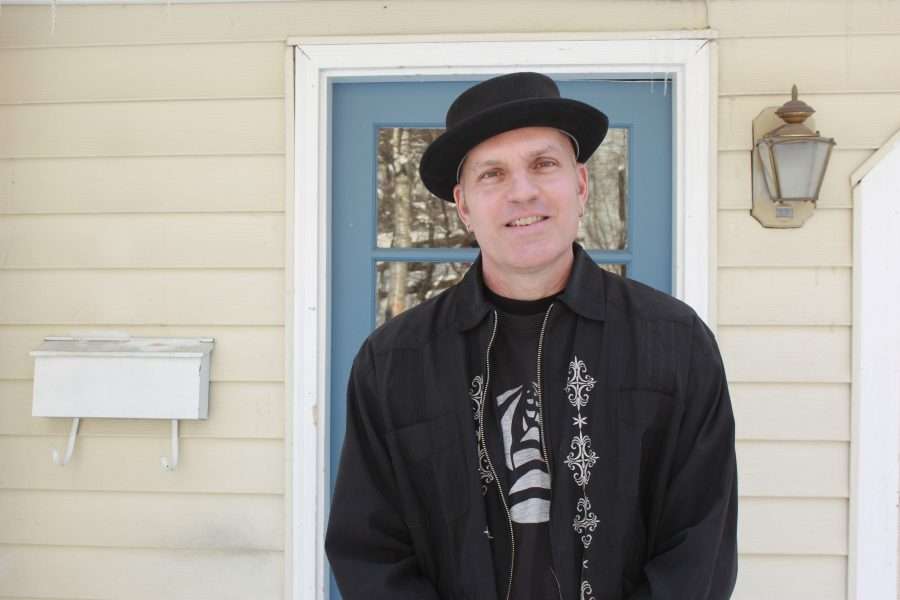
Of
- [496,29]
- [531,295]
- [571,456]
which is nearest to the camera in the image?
[571,456]

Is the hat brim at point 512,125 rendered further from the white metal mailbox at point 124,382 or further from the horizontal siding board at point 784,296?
the white metal mailbox at point 124,382

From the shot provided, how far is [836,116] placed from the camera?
101 inches

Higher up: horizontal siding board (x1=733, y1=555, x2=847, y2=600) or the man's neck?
the man's neck

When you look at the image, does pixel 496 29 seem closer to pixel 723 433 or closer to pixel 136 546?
pixel 723 433

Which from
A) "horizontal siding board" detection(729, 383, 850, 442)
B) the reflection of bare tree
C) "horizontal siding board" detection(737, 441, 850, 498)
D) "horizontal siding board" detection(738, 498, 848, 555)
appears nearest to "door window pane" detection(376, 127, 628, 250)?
the reflection of bare tree

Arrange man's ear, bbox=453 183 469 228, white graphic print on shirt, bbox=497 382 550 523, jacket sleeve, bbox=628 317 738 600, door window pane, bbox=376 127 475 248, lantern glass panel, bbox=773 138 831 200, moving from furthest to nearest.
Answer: door window pane, bbox=376 127 475 248, lantern glass panel, bbox=773 138 831 200, man's ear, bbox=453 183 469 228, white graphic print on shirt, bbox=497 382 550 523, jacket sleeve, bbox=628 317 738 600

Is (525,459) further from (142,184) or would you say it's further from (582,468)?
(142,184)

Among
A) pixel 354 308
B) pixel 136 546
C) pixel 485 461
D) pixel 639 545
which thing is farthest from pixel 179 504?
pixel 639 545

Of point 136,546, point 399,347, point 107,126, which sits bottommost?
point 136,546

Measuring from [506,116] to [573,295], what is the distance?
1.17 ft

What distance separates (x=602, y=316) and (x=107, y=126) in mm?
1769

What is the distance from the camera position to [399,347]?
180cm

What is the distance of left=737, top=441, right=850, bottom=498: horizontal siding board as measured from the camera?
256 cm

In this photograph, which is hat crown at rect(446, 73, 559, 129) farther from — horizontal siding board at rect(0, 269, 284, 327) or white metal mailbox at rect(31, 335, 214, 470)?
white metal mailbox at rect(31, 335, 214, 470)
